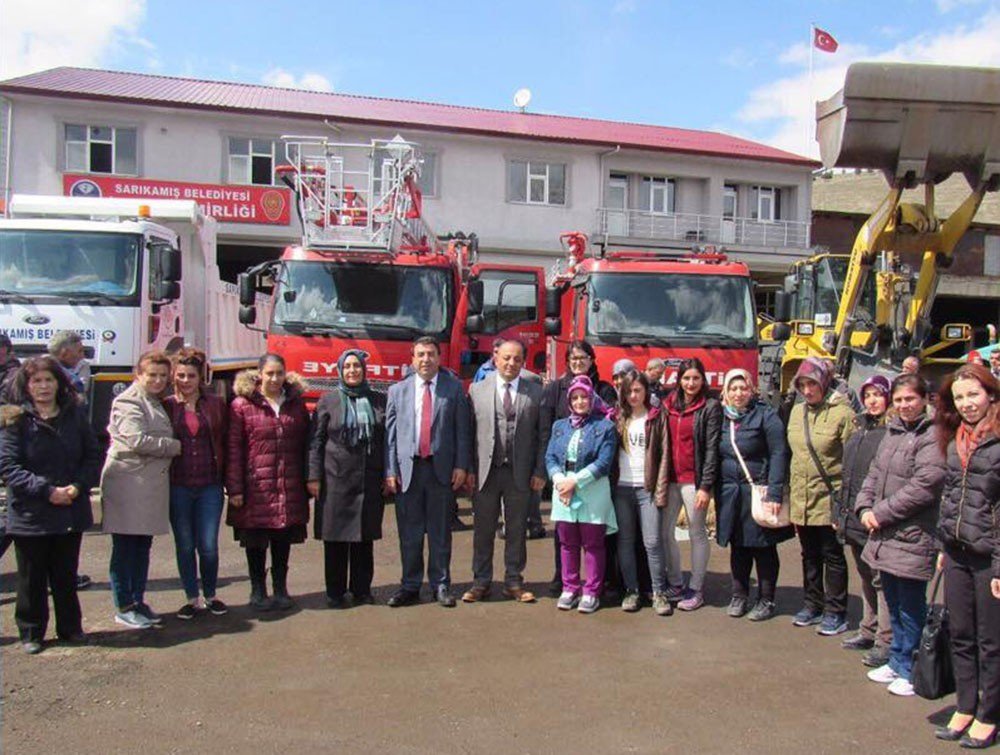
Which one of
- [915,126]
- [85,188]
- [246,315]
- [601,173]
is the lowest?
[246,315]

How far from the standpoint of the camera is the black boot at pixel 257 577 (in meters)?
5.70

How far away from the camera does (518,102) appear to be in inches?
1224

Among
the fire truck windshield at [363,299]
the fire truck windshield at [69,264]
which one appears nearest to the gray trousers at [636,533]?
the fire truck windshield at [363,299]

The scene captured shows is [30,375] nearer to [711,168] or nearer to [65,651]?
[65,651]

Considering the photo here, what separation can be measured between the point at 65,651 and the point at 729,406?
4.35m

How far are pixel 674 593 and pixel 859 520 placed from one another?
1.56 m

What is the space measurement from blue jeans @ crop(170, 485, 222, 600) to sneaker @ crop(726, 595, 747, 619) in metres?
3.45

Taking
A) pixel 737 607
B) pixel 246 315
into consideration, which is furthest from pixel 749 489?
pixel 246 315

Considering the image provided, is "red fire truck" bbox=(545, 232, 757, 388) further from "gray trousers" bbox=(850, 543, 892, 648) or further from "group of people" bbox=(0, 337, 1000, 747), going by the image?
"gray trousers" bbox=(850, 543, 892, 648)

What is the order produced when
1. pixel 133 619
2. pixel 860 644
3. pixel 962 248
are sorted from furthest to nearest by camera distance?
pixel 962 248 < pixel 133 619 < pixel 860 644

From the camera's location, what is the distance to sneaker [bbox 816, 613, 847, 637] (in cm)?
531

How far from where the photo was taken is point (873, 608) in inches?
201

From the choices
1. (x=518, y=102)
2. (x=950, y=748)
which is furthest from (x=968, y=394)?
(x=518, y=102)

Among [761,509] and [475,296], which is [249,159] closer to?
[475,296]
